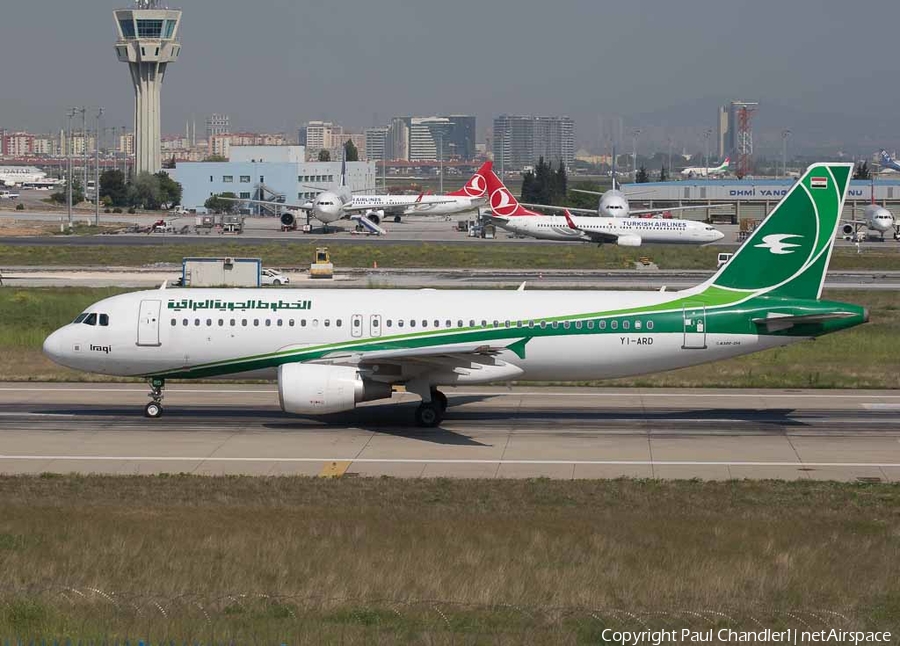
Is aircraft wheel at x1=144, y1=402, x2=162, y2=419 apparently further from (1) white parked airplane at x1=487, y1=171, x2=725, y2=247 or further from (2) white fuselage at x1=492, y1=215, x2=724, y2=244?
(2) white fuselage at x1=492, y1=215, x2=724, y2=244

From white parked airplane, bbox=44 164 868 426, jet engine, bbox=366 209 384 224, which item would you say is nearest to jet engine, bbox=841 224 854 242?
jet engine, bbox=366 209 384 224

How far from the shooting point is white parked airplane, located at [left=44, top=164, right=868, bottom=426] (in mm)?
33438

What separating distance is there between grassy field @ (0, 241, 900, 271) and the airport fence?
72536 millimetres

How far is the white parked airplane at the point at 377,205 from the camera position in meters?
Result: 136

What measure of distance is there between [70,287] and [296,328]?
125ft

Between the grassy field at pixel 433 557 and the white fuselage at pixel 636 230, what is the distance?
87935 mm

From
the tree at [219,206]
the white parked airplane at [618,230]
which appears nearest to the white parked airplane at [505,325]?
the white parked airplane at [618,230]

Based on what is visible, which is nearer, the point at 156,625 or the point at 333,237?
the point at 156,625

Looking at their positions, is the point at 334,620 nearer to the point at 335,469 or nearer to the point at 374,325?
the point at 335,469

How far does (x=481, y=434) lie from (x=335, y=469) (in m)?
5.70

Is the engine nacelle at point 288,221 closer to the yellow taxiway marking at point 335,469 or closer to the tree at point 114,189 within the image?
the tree at point 114,189

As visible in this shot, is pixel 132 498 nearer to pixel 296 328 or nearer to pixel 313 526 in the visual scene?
pixel 313 526

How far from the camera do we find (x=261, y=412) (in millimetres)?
35906

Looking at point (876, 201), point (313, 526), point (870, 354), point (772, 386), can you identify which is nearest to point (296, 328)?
point (313, 526)
